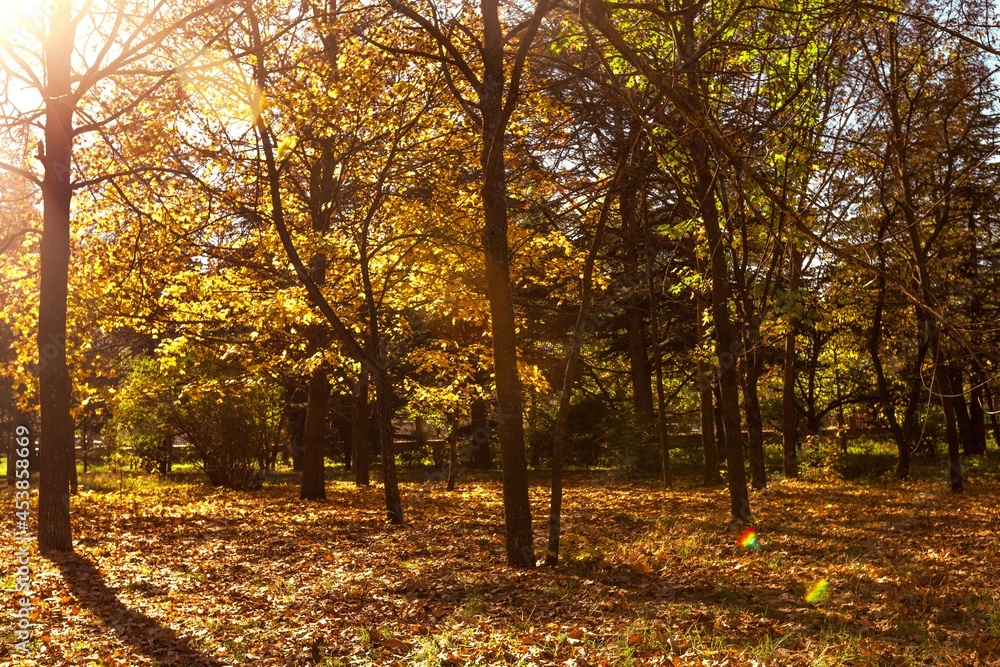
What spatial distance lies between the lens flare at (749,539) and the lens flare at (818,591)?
7.20 feet

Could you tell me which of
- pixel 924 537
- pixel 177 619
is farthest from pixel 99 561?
pixel 924 537

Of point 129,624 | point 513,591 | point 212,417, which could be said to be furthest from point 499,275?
point 212,417

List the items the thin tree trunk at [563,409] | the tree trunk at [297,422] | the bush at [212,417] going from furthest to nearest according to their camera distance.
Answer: the tree trunk at [297,422], the bush at [212,417], the thin tree trunk at [563,409]

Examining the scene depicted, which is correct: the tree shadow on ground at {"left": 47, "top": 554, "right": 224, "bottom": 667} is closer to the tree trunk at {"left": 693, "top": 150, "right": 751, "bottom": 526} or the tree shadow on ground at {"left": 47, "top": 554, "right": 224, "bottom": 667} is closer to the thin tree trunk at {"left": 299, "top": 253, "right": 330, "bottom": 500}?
the tree trunk at {"left": 693, "top": 150, "right": 751, "bottom": 526}

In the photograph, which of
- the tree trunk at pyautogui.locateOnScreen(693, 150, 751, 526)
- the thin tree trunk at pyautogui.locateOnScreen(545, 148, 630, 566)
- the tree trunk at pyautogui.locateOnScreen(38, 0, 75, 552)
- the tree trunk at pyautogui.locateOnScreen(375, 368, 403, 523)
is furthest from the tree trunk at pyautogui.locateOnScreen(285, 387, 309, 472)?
the thin tree trunk at pyautogui.locateOnScreen(545, 148, 630, 566)

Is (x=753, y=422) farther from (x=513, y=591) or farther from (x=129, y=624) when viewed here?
(x=129, y=624)

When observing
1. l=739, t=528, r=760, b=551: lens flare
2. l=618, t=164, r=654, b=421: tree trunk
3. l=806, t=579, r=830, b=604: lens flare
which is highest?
l=618, t=164, r=654, b=421: tree trunk

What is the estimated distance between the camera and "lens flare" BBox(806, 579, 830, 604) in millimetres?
7109

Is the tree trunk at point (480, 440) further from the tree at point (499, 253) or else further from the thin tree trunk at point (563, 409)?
the tree at point (499, 253)

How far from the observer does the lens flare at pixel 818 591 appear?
280 inches

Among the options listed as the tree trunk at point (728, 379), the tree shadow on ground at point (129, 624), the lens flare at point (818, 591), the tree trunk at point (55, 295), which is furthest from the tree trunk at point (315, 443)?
the lens flare at point (818, 591)

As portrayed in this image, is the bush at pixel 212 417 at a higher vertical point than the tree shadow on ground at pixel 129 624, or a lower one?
higher

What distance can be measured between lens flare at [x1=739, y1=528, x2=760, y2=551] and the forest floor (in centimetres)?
12

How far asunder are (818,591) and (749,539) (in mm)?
3158
